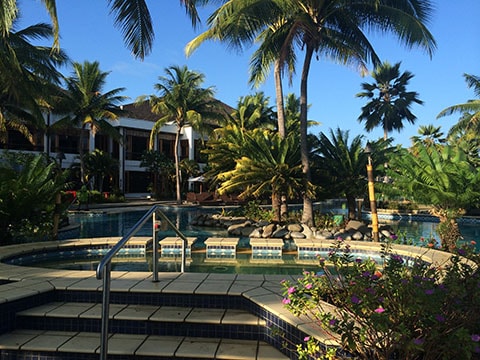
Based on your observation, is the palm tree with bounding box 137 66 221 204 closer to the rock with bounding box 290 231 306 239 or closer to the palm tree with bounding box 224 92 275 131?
the palm tree with bounding box 224 92 275 131

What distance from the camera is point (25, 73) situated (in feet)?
45.0

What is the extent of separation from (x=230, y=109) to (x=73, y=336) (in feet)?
140

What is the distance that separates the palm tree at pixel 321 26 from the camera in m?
10.9

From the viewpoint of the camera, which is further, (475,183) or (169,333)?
(475,183)

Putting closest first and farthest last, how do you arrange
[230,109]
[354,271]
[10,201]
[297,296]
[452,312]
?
[452,312] → [354,271] → [297,296] → [10,201] → [230,109]

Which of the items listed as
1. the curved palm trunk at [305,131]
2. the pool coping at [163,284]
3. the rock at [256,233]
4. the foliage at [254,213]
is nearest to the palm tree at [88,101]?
the foliage at [254,213]

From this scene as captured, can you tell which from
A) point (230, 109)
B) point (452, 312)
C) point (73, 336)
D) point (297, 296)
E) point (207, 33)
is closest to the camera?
point (452, 312)

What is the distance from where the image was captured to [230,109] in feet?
147

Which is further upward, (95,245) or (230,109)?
(230,109)

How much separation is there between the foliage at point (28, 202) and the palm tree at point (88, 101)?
1658cm

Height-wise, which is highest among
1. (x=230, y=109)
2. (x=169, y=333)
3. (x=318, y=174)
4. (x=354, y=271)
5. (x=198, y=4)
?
(x=230, y=109)

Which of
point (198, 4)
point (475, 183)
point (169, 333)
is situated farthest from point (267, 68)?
point (169, 333)

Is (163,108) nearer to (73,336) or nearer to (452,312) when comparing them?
(73,336)

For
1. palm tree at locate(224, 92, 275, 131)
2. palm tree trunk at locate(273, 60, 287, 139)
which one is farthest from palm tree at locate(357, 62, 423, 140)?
palm tree trunk at locate(273, 60, 287, 139)
